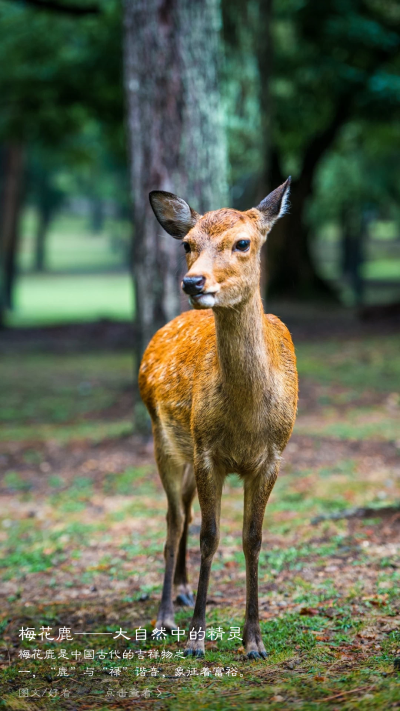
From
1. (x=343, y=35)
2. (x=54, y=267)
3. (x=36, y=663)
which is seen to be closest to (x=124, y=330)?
(x=343, y=35)

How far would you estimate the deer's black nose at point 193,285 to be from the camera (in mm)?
3277

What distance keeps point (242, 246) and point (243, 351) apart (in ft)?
1.66

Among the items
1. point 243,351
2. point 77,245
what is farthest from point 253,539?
point 77,245

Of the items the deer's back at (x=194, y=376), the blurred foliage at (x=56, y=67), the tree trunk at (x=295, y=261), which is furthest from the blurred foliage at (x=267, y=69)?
the deer's back at (x=194, y=376)

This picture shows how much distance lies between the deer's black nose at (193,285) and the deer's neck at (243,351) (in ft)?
1.47

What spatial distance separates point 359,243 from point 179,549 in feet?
101

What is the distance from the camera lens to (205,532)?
13.4ft

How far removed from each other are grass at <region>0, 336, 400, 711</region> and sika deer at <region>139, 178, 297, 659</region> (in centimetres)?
37

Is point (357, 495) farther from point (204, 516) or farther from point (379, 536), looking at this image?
point (204, 516)

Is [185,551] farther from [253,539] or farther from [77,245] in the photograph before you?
[77,245]

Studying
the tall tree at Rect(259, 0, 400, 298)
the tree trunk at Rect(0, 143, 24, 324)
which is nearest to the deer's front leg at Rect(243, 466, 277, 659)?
the tall tree at Rect(259, 0, 400, 298)

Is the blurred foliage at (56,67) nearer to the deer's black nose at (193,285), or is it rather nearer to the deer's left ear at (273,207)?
the deer's left ear at (273,207)

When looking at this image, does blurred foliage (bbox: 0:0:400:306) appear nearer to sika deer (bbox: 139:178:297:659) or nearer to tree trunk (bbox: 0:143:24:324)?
tree trunk (bbox: 0:143:24:324)

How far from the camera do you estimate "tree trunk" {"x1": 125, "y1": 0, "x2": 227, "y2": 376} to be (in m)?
8.39
